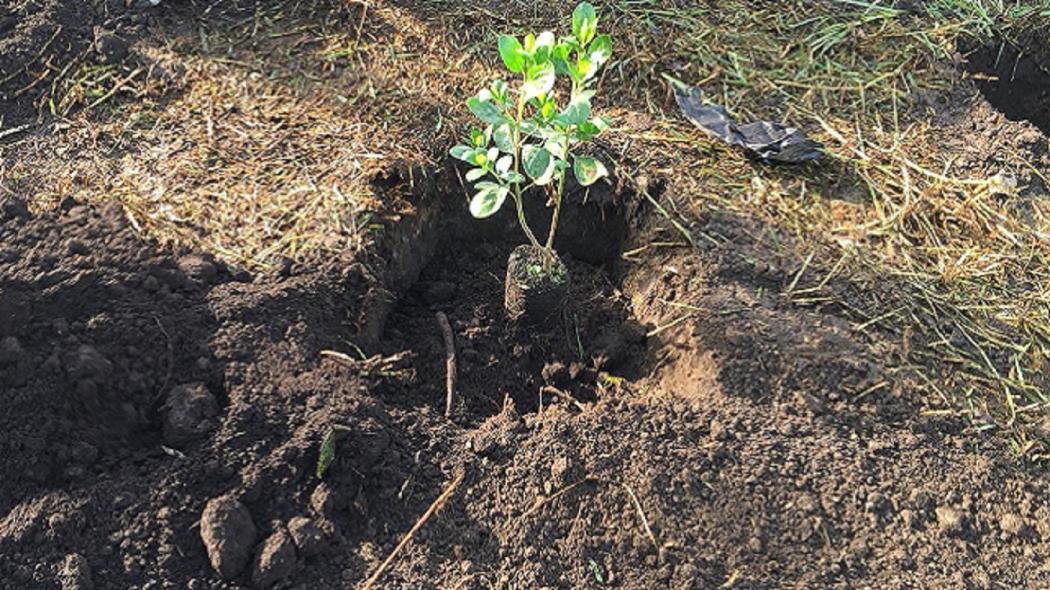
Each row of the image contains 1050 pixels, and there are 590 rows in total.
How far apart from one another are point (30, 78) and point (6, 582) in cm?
183

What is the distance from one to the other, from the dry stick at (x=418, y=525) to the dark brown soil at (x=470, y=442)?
0.02 meters

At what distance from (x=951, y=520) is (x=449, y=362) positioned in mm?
1219

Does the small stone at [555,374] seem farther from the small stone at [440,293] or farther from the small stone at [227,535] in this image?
the small stone at [227,535]

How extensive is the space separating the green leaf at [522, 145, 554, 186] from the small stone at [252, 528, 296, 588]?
95 cm

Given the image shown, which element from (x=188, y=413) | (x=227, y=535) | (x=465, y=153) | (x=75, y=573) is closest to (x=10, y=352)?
(x=188, y=413)

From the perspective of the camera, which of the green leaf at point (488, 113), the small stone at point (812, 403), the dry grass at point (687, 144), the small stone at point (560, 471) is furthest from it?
the dry grass at point (687, 144)

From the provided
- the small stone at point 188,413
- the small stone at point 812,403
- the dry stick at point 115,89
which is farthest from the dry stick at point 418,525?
the dry stick at point 115,89

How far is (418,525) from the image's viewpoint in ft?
6.90

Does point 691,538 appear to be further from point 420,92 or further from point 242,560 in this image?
point 420,92

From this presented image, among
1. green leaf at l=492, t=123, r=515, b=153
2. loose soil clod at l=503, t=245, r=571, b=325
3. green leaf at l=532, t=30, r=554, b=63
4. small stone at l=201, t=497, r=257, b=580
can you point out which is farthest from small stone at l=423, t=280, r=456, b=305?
small stone at l=201, t=497, r=257, b=580

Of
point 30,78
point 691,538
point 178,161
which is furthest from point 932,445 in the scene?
point 30,78

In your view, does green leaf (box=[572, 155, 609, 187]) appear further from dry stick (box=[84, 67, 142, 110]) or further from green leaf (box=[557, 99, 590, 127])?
dry stick (box=[84, 67, 142, 110])

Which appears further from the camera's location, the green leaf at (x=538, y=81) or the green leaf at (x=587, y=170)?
the green leaf at (x=587, y=170)

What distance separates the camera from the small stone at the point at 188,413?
2.15 metres
